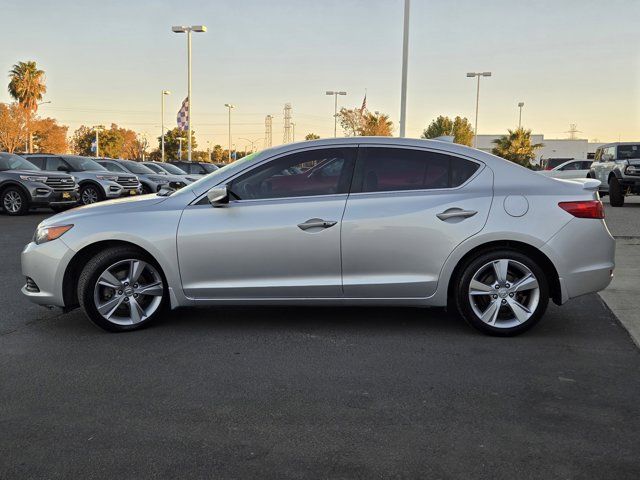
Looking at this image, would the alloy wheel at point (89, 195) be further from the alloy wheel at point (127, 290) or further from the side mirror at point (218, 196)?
the side mirror at point (218, 196)

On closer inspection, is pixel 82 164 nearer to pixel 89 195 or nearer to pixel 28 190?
pixel 89 195

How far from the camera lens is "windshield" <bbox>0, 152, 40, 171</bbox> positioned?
16.9 metres

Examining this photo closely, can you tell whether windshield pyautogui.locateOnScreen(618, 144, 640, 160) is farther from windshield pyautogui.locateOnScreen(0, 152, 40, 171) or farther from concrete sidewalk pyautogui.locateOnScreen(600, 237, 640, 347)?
windshield pyautogui.locateOnScreen(0, 152, 40, 171)

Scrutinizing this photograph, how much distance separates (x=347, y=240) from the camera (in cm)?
500

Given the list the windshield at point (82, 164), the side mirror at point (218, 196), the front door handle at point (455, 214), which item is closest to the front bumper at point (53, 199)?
the windshield at point (82, 164)

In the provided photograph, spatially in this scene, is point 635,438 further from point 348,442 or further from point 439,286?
point 439,286

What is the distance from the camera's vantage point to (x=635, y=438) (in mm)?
3219

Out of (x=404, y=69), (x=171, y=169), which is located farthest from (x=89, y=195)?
(x=404, y=69)

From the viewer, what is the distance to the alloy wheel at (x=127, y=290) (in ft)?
17.1

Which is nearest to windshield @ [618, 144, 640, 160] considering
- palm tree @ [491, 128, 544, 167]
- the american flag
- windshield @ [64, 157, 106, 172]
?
windshield @ [64, 157, 106, 172]

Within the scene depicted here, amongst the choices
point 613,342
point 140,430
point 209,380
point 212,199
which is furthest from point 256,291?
point 613,342

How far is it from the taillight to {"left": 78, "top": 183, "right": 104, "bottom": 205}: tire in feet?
52.3

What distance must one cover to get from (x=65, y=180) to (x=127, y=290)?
12874 millimetres

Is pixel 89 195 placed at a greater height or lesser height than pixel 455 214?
lesser
